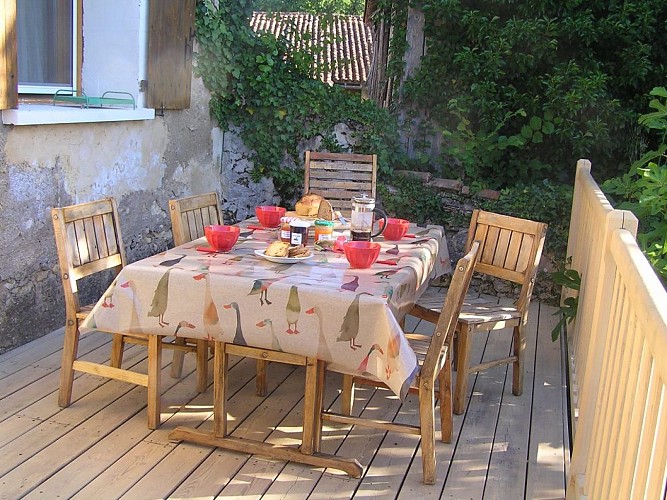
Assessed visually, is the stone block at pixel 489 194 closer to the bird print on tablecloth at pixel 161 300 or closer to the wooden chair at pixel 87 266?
the wooden chair at pixel 87 266

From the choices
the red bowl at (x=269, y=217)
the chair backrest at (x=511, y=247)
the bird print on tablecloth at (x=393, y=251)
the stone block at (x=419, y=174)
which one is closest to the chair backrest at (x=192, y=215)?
the red bowl at (x=269, y=217)

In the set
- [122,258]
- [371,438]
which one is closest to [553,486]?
[371,438]

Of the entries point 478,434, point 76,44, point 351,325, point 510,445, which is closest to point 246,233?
point 351,325

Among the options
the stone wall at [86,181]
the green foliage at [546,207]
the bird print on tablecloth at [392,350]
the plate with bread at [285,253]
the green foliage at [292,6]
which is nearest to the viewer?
the bird print on tablecloth at [392,350]

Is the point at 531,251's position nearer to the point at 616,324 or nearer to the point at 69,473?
Result: the point at 616,324

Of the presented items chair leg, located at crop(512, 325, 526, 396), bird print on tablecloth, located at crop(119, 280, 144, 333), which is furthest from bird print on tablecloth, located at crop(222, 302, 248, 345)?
chair leg, located at crop(512, 325, 526, 396)

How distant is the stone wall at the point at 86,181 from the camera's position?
4.09 meters

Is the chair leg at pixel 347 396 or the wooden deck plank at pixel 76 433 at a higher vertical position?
the chair leg at pixel 347 396

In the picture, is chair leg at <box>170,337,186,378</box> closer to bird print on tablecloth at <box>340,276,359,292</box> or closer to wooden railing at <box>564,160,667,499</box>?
bird print on tablecloth at <box>340,276,359,292</box>

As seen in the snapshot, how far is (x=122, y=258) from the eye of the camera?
3.62m

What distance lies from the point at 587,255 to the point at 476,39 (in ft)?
10.5

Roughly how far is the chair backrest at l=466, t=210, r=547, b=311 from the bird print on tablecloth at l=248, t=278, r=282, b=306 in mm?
1447

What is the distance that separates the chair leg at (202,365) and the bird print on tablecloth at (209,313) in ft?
2.38

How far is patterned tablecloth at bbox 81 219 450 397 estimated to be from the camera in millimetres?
2789
